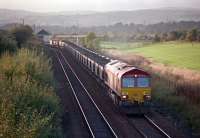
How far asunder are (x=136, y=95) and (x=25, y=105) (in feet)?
33.8

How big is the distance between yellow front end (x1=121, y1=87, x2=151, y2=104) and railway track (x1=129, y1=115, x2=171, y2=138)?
0.96 m

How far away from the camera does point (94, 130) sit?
24.4m

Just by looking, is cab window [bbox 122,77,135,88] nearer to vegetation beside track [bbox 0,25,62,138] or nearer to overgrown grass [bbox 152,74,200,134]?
overgrown grass [bbox 152,74,200,134]

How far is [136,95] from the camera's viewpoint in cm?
2811

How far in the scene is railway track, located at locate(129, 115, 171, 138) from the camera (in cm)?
2328

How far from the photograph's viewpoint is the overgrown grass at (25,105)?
45.1ft

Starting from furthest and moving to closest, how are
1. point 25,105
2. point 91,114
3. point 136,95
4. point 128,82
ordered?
point 91,114
point 128,82
point 136,95
point 25,105

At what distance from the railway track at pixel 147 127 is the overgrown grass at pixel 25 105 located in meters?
4.03

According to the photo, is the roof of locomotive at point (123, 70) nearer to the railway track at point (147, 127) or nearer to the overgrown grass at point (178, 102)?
the railway track at point (147, 127)

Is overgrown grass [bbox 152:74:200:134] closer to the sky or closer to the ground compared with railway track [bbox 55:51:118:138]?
closer to the sky

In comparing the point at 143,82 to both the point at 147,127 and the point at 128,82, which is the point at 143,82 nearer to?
the point at 128,82

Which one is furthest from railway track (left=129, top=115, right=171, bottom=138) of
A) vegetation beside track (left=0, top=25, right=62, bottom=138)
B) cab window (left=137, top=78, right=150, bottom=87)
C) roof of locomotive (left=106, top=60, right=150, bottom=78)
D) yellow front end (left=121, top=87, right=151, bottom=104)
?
vegetation beside track (left=0, top=25, right=62, bottom=138)

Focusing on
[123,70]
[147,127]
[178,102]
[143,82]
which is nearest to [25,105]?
[147,127]

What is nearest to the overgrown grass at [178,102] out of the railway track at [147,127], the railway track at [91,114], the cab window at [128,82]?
the railway track at [147,127]
